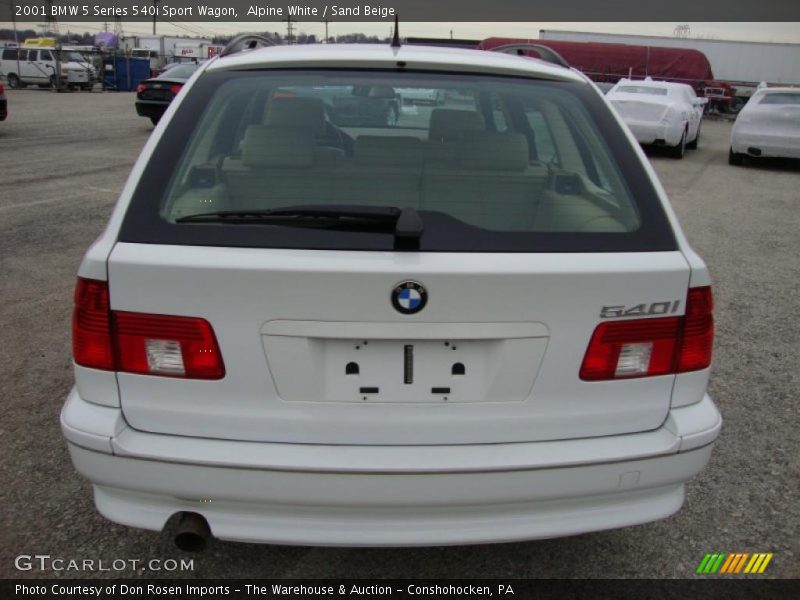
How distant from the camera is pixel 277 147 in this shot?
2.29 metres

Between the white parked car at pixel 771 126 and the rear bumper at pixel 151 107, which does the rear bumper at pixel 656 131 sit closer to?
the white parked car at pixel 771 126

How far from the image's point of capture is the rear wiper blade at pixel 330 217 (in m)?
1.92

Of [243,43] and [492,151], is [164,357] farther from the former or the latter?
[243,43]

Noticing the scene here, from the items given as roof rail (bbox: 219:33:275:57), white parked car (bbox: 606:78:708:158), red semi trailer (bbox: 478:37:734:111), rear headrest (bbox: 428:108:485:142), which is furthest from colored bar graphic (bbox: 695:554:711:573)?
red semi trailer (bbox: 478:37:734:111)

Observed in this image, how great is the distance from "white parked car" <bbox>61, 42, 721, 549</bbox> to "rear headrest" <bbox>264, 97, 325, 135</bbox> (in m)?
0.36

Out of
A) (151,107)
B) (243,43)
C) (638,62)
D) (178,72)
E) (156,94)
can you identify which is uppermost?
(638,62)

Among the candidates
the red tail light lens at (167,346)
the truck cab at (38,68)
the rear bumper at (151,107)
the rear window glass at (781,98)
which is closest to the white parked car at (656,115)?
the rear window glass at (781,98)

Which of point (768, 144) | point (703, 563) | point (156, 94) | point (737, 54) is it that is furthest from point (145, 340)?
point (737, 54)

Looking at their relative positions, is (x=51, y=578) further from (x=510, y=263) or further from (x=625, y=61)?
(x=625, y=61)

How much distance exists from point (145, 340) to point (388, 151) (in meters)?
0.91

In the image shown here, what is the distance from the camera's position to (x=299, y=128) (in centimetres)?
236

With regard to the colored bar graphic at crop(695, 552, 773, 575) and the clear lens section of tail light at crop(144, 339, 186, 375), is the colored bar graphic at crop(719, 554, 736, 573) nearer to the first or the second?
the colored bar graphic at crop(695, 552, 773, 575)

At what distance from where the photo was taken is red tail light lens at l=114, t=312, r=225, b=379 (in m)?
1.89

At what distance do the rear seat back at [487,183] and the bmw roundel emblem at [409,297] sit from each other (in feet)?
0.92
